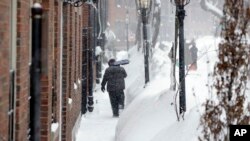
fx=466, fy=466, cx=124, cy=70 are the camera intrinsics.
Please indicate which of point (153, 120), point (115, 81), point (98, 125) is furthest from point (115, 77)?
point (153, 120)

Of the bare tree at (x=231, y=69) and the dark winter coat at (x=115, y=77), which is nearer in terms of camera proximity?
the bare tree at (x=231, y=69)

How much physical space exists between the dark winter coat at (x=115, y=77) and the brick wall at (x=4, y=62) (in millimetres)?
9697

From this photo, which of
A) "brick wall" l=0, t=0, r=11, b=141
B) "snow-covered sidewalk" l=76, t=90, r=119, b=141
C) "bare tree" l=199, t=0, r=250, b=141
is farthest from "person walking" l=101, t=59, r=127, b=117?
"brick wall" l=0, t=0, r=11, b=141

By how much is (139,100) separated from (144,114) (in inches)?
93.0

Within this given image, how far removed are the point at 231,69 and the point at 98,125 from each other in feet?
26.3

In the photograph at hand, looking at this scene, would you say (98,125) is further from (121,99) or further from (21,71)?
(21,71)

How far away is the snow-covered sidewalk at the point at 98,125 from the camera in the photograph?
10.7 metres

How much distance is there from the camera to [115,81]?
13531mm

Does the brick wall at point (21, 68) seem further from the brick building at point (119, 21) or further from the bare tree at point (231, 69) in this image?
the brick building at point (119, 21)

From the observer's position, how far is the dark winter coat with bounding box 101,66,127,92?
527 inches

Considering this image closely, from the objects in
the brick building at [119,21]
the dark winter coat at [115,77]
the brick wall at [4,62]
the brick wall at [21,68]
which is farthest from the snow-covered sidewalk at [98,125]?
the brick building at [119,21]

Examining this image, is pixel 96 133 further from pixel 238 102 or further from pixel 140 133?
pixel 238 102

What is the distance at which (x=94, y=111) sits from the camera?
46.4ft

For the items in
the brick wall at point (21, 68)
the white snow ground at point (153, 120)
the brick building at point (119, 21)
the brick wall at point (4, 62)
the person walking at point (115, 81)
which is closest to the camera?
the brick wall at point (4, 62)
